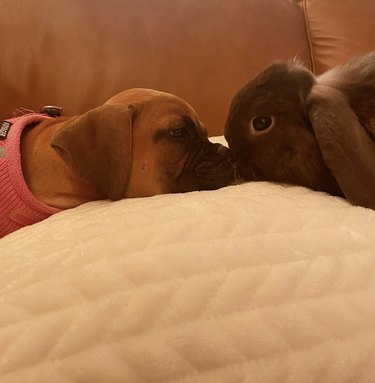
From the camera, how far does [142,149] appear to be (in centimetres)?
138

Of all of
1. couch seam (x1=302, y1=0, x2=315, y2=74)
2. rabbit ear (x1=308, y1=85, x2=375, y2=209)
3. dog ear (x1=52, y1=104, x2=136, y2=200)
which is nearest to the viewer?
rabbit ear (x1=308, y1=85, x2=375, y2=209)

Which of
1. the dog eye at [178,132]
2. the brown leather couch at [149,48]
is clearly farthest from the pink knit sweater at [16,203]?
the brown leather couch at [149,48]

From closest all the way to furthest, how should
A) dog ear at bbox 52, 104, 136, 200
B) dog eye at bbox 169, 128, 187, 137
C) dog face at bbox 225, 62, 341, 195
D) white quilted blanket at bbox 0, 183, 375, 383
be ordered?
1. white quilted blanket at bbox 0, 183, 375, 383
2. dog face at bbox 225, 62, 341, 195
3. dog ear at bbox 52, 104, 136, 200
4. dog eye at bbox 169, 128, 187, 137

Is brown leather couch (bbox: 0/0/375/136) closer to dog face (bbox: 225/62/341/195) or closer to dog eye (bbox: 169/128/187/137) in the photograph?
dog eye (bbox: 169/128/187/137)

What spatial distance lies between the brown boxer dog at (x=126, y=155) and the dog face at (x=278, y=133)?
113 mm

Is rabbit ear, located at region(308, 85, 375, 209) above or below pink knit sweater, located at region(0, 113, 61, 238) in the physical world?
above

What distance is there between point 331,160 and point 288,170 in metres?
0.13

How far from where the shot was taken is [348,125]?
1093 mm

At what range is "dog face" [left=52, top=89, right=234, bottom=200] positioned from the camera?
50.8 inches

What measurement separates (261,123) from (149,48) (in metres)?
0.89

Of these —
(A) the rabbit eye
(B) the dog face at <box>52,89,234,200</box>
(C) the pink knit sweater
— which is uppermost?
(A) the rabbit eye

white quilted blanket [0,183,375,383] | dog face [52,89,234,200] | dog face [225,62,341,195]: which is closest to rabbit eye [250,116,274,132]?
dog face [225,62,341,195]

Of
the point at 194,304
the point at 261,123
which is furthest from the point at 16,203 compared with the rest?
the point at 194,304

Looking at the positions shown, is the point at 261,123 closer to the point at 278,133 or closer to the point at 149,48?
the point at 278,133
